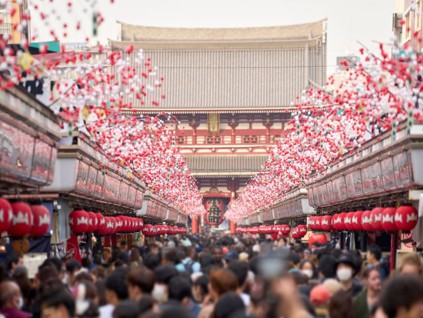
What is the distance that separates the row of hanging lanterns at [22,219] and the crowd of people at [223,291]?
92cm

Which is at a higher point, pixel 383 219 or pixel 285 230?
pixel 285 230

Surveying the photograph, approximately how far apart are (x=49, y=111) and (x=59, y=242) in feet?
16.5

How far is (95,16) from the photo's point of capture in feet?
51.6

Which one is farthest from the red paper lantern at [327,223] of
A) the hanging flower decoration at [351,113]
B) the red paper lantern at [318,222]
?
the hanging flower decoration at [351,113]

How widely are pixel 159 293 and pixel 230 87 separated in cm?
7840

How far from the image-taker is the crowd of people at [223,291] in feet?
26.0

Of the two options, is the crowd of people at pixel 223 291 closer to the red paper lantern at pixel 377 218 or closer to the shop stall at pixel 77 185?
the red paper lantern at pixel 377 218

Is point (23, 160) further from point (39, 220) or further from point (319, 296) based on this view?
point (319, 296)

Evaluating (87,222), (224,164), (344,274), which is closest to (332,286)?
(344,274)

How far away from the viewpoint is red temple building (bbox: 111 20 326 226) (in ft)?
293

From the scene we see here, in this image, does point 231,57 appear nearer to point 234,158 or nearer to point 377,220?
point 234,158

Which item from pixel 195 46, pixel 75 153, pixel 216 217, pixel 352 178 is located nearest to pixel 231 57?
pixel 195 46

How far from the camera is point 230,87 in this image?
297 feet

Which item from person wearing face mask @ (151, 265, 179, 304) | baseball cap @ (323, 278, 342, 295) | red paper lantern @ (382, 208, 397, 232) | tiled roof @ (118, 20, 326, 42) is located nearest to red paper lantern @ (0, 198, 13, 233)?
person wearing face mask @ (151, 265, 179, 304)
